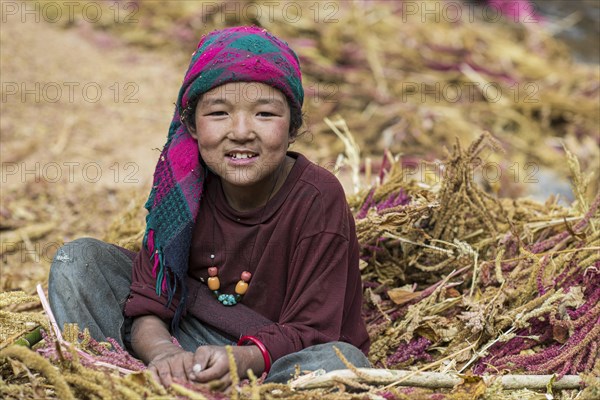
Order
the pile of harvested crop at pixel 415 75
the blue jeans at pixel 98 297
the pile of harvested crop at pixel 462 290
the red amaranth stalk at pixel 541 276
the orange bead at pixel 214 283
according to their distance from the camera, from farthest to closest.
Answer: the pile of harvested crop at pixel 415 75 → the red amaranth stalk at pixel 541 276 → the orange bead at pixel 214 283 → the blue jeans at pixel 98 297 → the pile of harvested crop at pixel 462 290

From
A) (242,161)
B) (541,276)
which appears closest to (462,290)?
(541,276)

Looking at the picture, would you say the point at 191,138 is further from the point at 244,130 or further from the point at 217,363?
the point at 217,363

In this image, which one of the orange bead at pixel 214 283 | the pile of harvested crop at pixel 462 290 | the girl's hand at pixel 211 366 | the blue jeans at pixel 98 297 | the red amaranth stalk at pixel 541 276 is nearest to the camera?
the girl's hand at pixel 211 366

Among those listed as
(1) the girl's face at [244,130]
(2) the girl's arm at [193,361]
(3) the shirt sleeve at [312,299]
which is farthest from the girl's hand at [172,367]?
(1) the girl's face at [244,130]

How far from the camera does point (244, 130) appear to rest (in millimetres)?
2066

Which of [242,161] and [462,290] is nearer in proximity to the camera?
[242,161]

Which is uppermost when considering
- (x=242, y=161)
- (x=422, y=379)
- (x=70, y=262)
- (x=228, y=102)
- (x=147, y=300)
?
(x=228, y=102)

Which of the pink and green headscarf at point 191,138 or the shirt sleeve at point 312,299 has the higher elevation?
the pink and green headscarf at point 191,138

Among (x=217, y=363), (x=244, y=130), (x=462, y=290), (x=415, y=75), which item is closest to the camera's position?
(x=217, y=363)

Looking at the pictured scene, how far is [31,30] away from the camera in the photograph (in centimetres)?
690

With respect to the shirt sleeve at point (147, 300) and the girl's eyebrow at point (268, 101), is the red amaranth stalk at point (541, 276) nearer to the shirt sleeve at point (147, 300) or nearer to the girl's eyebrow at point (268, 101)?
the girl's eyebrow at point (268, 101)

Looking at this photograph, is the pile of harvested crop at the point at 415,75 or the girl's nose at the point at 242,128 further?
the pile of harvested crop at the point at 415,75

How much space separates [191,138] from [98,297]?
1.77 ft

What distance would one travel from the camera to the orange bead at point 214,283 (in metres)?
2.27
